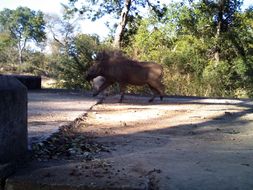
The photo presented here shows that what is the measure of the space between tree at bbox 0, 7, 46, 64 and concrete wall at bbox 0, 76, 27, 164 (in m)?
39.8

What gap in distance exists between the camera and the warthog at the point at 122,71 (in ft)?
31.9

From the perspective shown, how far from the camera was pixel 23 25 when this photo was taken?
54.9 meters

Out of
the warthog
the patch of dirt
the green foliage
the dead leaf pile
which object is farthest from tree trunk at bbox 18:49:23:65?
the dead leaf pile

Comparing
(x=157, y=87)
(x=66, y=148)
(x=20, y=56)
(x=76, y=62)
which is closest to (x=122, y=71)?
(x=157, y=87)

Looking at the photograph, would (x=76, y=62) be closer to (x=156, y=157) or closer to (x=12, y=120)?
(x=156, y=157)

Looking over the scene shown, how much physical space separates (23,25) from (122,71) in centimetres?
4741

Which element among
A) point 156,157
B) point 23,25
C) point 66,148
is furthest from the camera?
point 23,25

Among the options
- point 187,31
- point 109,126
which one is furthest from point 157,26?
point 109,126

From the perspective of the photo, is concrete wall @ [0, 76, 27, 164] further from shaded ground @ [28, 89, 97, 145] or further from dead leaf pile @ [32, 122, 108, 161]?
shaded ground @ [28, 89, 97, 145]

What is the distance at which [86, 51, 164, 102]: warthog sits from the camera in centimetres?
973

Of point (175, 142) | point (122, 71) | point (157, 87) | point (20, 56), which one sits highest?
point (20, 56)

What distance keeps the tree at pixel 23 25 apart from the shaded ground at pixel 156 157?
37.2 meters

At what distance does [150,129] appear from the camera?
21.0 feet

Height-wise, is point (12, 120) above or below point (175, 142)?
above
